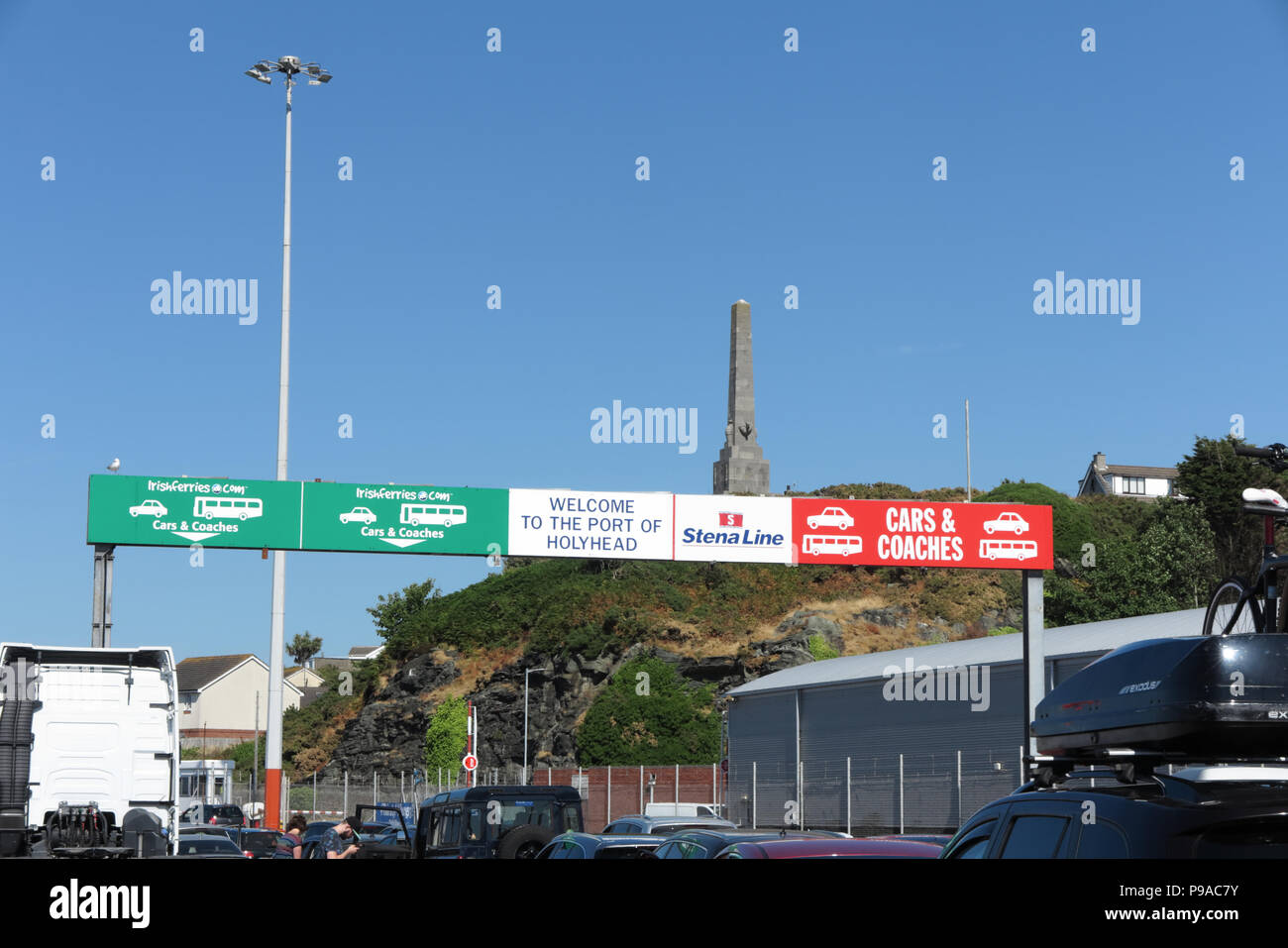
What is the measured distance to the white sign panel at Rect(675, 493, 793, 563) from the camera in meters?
28.5

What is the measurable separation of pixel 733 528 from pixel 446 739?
47.3 meters

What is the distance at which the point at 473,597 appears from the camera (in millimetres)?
87125

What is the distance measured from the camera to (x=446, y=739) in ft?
240

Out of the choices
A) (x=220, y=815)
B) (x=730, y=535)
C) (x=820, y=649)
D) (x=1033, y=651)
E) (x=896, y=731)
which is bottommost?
(x=220, y=815)

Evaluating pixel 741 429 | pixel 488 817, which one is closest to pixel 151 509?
pixel 488 817

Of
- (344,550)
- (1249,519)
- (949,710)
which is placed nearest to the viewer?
(344,550)

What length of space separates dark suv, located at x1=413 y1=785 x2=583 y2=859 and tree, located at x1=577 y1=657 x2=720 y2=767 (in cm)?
4376

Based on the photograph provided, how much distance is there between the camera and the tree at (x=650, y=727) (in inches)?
2509

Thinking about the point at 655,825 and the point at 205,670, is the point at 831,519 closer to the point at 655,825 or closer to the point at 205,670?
the point at 655,825

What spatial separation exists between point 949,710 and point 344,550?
16.5 meters
